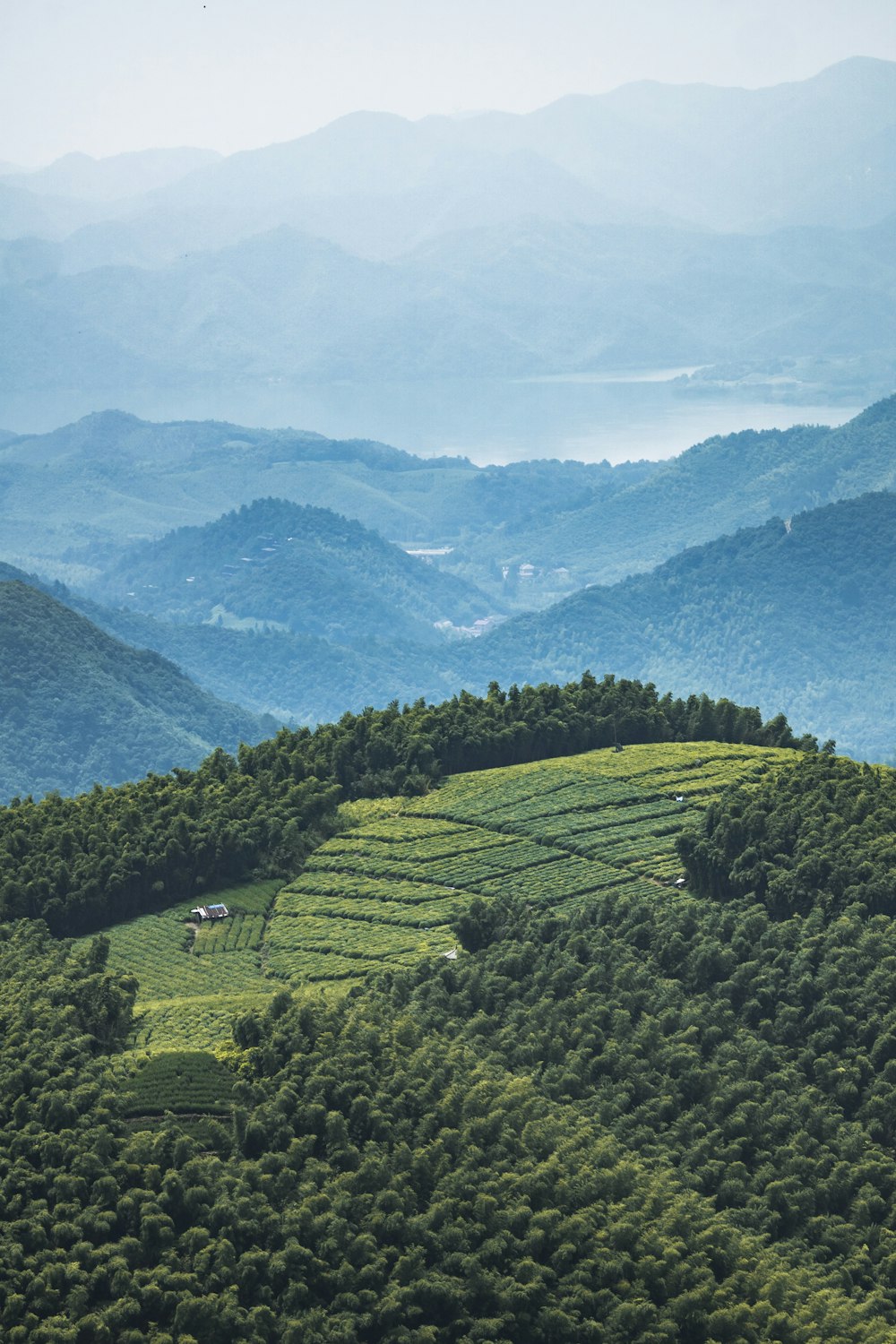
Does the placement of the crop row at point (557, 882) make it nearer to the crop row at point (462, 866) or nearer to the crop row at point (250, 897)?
the crop row at point (462, 866)

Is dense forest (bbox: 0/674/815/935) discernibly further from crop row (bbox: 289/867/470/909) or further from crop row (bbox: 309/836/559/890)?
crop row (bbox: 309/836/559/890)

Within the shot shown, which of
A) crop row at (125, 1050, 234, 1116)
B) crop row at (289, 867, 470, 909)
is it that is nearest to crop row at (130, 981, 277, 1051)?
crop row at (125, 1050, 234, 1116)

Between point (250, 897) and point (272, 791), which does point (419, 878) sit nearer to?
point (250, 897)

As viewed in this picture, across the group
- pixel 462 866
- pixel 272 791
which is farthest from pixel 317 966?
pixel 272 791

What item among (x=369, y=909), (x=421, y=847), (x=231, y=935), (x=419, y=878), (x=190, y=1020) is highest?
(x=421, y=847)

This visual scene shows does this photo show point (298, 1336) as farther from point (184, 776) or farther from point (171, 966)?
point (184, 776)

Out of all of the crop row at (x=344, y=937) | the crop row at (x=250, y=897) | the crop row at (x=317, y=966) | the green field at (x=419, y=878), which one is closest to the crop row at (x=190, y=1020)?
the green field at (x=419, y=878)

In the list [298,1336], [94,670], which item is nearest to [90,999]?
[298,1336]
